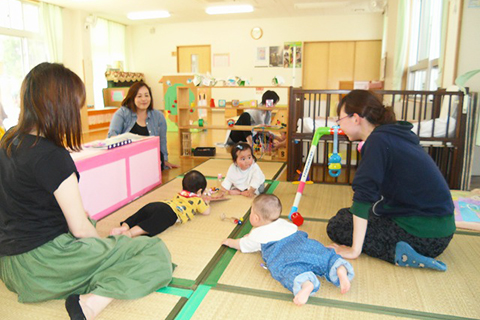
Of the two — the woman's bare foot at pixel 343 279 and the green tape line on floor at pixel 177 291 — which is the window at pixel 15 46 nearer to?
the green tape line on floor at pixel 177 291

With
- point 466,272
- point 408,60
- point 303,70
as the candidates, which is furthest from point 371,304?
point 303,70

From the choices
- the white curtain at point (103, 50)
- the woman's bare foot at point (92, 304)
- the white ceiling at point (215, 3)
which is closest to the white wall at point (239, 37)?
the white ceiling at point (215, 3)

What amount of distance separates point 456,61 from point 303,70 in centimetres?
549

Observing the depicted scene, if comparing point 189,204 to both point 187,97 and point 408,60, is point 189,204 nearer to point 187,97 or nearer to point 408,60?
point 187,97

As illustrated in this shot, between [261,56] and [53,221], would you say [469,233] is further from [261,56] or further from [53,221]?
[261,56]

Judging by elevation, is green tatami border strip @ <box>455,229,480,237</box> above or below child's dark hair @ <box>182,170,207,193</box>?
below

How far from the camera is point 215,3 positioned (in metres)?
7.15

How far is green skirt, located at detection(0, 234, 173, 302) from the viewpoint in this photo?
4.70 feet

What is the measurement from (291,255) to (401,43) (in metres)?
5.09

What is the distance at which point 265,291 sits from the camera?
1598 millimetres

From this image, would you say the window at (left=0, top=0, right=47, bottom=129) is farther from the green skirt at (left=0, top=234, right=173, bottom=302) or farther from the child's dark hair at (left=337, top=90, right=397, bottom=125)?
the child's dark hair at (left=337, top=90, right=397, bottom=125)

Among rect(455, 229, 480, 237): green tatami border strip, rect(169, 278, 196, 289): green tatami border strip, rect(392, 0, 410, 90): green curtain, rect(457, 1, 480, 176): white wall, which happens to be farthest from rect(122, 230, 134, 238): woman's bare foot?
rect(392, 0, 410, 90): green curtain

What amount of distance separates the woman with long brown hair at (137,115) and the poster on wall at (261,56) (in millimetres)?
5578

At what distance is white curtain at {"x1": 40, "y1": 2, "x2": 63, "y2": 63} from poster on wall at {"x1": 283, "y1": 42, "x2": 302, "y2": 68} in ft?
15.9
